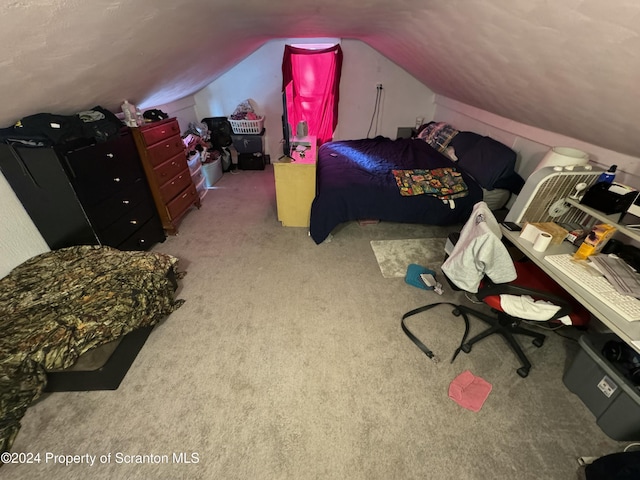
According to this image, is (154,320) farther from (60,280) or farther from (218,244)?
(218,244)

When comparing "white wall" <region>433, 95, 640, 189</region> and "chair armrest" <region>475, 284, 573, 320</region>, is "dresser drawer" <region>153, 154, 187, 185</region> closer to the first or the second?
"chair armrest" <region>475, 284, 573, 320</region>

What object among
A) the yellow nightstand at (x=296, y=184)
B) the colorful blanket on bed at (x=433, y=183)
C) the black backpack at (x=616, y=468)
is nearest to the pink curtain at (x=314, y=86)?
the yellow nightstand at (x=296, y=184)

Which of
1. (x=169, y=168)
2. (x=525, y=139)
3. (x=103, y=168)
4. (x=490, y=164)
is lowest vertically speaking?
(x=169, y=168)

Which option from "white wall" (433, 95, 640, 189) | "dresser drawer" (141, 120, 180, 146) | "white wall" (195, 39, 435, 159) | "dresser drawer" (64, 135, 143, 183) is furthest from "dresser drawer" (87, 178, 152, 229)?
"white wall" (433, 95, 640, 189)

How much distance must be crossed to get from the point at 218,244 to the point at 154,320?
1098mm

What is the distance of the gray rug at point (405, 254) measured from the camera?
2.53m

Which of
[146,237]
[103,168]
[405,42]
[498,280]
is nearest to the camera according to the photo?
[498,280]

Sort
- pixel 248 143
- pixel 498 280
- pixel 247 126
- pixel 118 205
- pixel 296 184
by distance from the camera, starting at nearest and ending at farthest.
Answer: pixel 498 280
pixel 118 205
pixel 296 184
pixel 247 126
pixel 248 143

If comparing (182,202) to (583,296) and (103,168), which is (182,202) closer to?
(103,168)

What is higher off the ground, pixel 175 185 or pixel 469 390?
pixel 175 185

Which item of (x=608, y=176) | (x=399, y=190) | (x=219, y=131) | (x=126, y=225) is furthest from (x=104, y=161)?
(x=608, y=176)

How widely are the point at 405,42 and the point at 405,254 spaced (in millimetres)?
2152

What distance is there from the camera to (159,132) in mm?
2643

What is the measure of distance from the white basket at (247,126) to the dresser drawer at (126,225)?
2.33 meters
